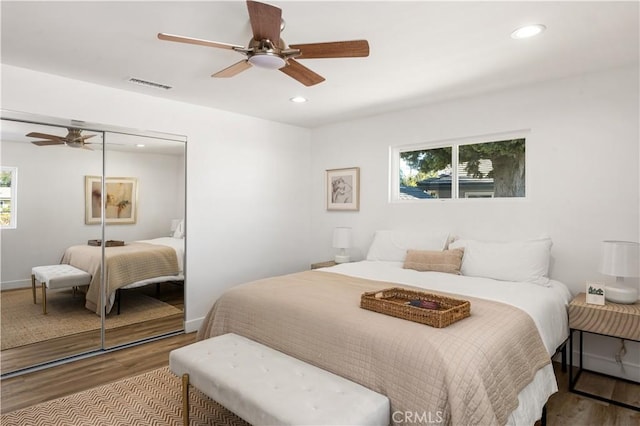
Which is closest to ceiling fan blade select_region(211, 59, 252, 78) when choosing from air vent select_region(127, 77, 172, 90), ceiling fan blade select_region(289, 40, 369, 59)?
ceiling fan blade select_region(289, 40, 369, 59)

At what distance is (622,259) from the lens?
259 cm

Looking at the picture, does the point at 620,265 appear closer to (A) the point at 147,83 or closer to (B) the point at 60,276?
(A) the point at 147,83

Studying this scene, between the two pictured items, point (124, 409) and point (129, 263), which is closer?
point (124, 409)

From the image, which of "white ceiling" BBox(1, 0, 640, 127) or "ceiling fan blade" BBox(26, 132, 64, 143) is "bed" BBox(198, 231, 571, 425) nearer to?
"white ceiling" BBox(1, 0, 640, 127)

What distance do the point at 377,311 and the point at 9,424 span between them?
229cm

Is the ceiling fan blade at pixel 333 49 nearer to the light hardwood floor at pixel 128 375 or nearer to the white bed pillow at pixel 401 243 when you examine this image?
the white bed pillow at pixel 401 243

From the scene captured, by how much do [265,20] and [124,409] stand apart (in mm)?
2510

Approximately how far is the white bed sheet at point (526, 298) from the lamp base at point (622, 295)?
0.27 metres

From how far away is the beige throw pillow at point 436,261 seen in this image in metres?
3.31

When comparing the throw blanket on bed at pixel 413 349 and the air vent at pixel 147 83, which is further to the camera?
the air vent at pixel 147 83

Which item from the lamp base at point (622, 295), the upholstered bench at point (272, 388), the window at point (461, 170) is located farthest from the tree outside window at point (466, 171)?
the upholstered bench at point (272, 388)

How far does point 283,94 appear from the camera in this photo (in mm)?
3596

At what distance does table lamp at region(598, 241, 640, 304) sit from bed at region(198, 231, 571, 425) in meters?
0.31

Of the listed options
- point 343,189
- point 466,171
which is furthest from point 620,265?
point 343,189
